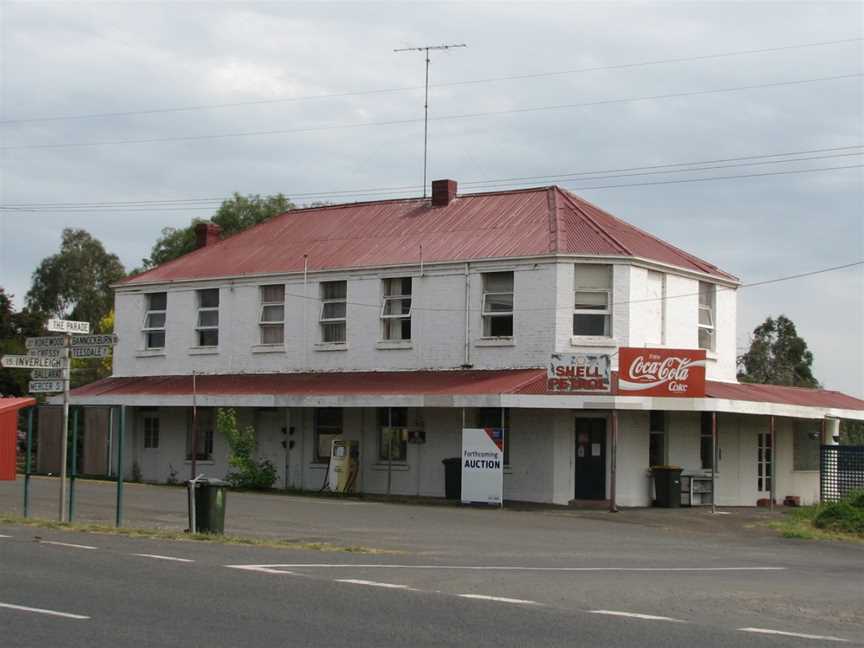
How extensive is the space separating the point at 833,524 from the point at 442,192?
17.2m

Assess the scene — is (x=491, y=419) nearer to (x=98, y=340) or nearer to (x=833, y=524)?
(x=833, y=524)

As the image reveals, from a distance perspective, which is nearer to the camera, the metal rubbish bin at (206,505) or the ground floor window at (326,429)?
the metal rubbish bin at (206,505)

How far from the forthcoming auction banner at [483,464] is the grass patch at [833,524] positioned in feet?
20.9

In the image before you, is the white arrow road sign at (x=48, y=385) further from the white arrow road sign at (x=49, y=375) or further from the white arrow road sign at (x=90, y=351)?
the white arrow road sign at (x=90, y=351)

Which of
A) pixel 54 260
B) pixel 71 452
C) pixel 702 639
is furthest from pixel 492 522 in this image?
pixel 54 260

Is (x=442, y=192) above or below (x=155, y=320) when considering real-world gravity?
above

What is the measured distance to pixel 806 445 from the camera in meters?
38.7

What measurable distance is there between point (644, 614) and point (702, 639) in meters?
1.48

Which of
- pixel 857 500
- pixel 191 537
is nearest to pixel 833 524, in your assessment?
pixel 857 500

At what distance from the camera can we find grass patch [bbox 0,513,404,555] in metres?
18.6

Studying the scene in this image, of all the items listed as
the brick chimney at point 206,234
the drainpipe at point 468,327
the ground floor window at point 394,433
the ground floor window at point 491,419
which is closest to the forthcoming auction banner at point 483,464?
the ground floor window at point 491,419

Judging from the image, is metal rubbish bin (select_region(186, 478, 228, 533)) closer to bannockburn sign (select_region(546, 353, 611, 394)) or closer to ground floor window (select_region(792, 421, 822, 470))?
bannockburn sign (select_region(546, 353, 611, 394))

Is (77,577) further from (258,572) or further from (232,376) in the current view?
(232,376)

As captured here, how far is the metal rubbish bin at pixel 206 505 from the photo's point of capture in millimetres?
19875
